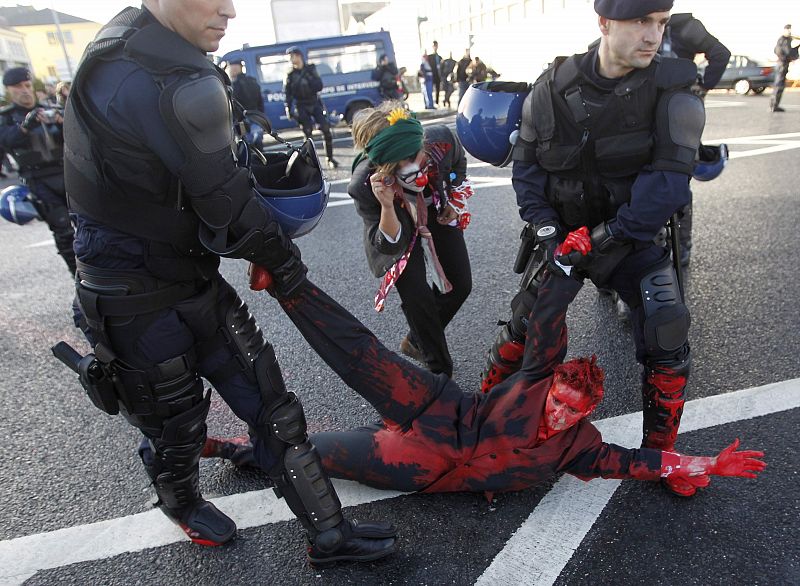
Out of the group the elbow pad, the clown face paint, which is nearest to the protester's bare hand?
the clown face paint

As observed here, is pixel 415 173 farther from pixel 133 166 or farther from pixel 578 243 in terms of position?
pixel 133 166

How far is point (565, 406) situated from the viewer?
6.63ft

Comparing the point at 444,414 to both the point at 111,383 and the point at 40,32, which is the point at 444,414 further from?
the point at 40,32

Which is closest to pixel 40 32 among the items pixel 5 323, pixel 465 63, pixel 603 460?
pixel 465 63

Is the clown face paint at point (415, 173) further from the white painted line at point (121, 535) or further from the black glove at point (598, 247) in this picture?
the white painted line at point (121, 535)

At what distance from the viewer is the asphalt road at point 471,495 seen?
2.01m

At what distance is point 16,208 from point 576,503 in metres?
4.36

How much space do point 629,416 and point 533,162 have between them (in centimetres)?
133

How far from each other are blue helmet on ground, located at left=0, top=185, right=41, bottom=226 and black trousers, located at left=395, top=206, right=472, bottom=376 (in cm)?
313

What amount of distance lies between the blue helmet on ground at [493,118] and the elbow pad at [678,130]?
62 centimetres

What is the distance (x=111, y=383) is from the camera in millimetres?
1846

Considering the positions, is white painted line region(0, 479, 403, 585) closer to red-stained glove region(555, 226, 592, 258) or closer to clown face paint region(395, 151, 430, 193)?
red-stained glove region(555, 226, 592, 258)

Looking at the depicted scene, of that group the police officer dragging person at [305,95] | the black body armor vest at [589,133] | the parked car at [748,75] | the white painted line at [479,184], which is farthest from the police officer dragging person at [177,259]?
the parked car at [748,75]

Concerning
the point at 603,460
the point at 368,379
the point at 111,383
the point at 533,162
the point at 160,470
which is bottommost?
the point at 603,460
